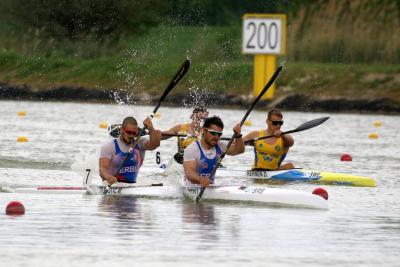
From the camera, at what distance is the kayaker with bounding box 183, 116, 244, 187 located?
1839 centimetres

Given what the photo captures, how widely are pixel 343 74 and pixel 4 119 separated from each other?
13.5 meters

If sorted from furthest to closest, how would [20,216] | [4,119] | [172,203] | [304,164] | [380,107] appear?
[380,107] < [4,119] < [304,164] < [172,203] < [20,216]

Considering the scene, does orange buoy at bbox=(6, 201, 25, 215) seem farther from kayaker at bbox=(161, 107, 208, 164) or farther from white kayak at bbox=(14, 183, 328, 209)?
kayaker at bbox=(161, 107, 208, 164)

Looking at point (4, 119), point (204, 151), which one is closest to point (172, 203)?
point (204, 151)

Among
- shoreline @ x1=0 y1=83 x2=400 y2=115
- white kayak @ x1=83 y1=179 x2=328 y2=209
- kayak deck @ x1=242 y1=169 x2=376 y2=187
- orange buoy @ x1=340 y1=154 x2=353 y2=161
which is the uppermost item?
shoreline @ x1=0 y1=83 x2=400 y2=115

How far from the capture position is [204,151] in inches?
734

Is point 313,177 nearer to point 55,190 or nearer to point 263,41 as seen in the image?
Result: point 55,190

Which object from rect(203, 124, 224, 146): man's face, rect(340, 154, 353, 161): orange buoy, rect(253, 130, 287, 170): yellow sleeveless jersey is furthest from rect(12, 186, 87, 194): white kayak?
rect(340, 154, 353, 161): orange buoy

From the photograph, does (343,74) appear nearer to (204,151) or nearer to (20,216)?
(204,151)

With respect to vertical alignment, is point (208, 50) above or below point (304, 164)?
above

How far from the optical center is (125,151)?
18953mm

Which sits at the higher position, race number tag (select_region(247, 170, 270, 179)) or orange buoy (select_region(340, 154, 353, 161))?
orange buoy (select_region(340, 154, 353, 161))

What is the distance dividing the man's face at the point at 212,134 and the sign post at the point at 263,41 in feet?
84.3

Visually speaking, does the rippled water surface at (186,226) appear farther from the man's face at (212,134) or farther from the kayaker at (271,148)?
the man's face at (212,134)
